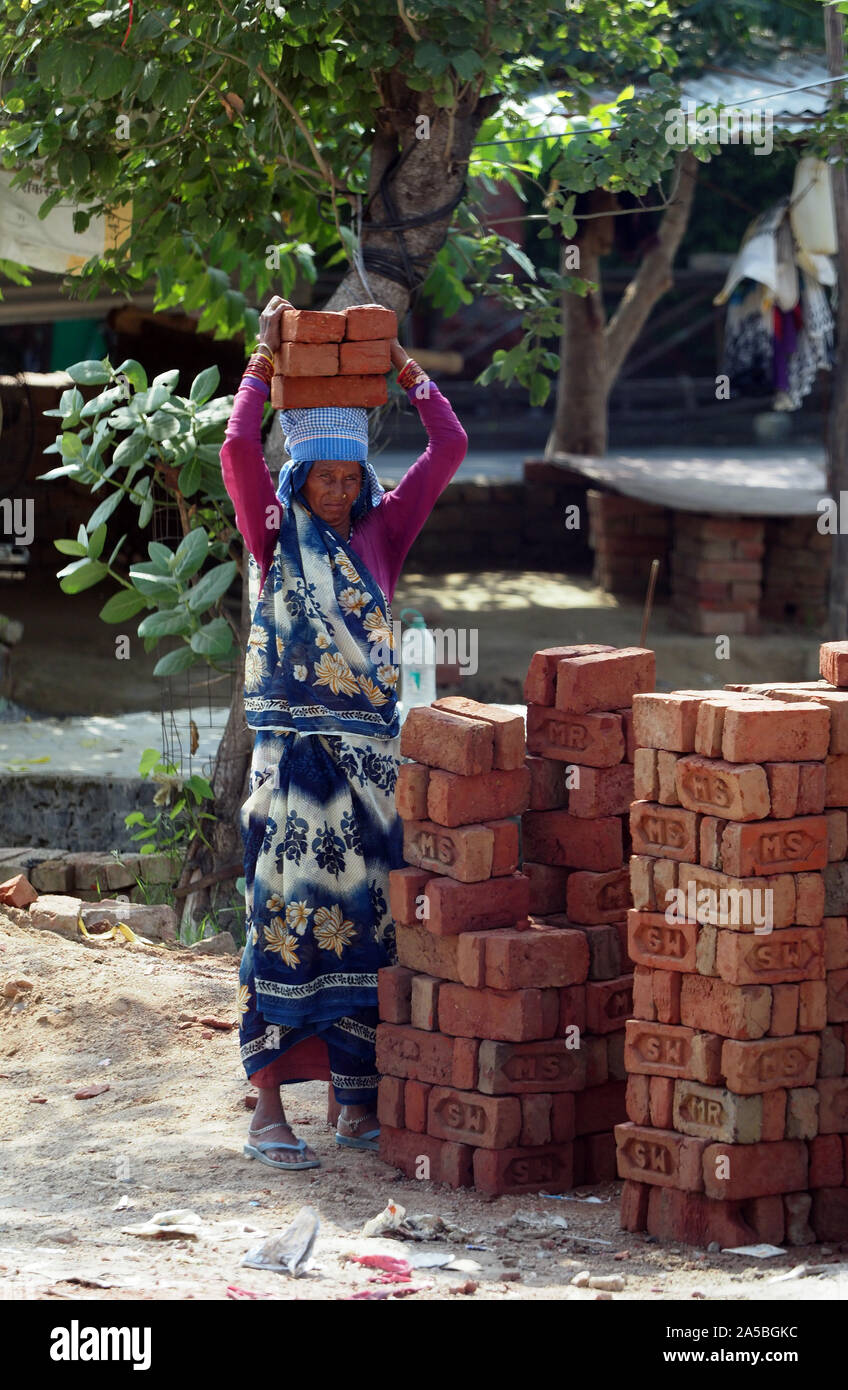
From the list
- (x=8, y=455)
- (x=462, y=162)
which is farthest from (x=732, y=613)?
(x=462, y=162)

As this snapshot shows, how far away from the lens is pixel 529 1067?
3631mm

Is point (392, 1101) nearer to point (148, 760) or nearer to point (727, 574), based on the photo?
point (148, 760)

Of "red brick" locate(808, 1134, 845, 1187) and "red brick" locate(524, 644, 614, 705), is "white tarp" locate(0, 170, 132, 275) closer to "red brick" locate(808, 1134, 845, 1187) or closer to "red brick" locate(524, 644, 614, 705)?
"red brick" locate(524, 644, 614, 705)

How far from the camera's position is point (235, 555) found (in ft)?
21.2

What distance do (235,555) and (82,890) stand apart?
4.90 ft

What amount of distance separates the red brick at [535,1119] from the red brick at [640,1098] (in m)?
0.26

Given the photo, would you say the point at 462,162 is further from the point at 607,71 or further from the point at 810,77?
the point at 810,77

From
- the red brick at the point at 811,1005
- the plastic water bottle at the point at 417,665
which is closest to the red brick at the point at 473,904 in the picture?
the red brick at the point at 811,1005

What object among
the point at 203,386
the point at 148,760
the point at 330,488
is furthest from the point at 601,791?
the point at 148,760

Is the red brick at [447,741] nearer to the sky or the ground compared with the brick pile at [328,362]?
nearer to the ground

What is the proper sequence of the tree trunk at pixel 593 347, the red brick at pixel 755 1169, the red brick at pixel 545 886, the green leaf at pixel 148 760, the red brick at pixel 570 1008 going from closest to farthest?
1. the red brick at pixel 755 1169
2. the red brick at pixel 570 1008
3. the red brick at pixel 545 886
4. the green leaf at pixel 148 760
5. the tree trunk at pixel 593 347

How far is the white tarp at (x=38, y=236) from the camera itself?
7.29 meters

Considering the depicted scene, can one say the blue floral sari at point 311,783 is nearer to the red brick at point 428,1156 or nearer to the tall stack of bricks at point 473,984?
the tall stack of bricks at point 473,984

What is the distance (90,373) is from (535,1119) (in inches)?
124
